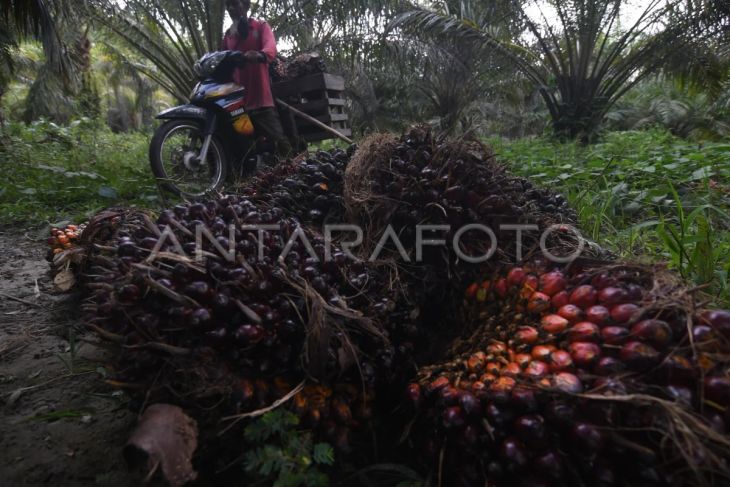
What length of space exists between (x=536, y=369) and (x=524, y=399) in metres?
0.06

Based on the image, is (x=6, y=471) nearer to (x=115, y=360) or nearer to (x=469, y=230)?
(x=115, y=360)

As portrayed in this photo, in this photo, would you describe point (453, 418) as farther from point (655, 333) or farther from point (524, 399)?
point (655, 333)

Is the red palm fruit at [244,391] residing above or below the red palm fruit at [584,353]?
below

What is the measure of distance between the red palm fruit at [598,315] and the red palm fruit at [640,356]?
0.07 metres

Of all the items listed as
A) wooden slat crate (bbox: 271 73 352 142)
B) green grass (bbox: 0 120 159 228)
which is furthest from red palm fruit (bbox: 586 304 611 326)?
wooden slat crate (bbox: 271 73 352 142)

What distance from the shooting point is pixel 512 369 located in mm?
737

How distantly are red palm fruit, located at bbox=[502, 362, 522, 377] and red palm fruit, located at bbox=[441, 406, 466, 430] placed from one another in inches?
3.9

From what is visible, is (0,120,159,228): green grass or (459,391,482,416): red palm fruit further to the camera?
(0,120,159,228): green grass

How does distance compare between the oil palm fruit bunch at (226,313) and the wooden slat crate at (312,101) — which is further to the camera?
the wooden slat crate at (312,101)

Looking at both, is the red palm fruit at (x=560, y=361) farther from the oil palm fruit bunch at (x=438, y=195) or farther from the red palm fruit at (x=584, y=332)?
the oil palm fruit bunch at (x=438, y=195)

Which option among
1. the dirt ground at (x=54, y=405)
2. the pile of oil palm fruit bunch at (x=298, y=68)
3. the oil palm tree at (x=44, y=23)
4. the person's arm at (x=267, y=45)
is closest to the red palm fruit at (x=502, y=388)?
the dirt ground at (x=54, y=405)

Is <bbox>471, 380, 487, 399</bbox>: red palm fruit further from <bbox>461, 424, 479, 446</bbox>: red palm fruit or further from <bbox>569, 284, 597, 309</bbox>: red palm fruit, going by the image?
<bbox>569, 284, 597, 309</bbox>: red palm fruit

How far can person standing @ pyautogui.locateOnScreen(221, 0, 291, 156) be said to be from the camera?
3719 millimetres

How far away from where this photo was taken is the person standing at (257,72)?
372 centimetres
